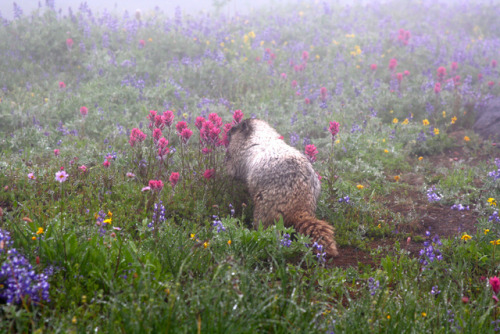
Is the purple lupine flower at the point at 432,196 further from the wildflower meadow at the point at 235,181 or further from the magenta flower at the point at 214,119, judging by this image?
the magenta flower at the point at 214,119

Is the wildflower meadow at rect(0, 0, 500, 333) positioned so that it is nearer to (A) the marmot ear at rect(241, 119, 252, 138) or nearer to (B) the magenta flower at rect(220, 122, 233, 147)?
(B) the magenta flower at rect(220, 122, 233, 147)

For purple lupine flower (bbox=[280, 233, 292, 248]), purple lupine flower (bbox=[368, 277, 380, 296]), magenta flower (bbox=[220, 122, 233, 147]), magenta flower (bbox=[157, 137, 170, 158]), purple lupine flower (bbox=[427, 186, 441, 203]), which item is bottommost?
purple lupine flower (bbox=[427, 186, 441, 203])

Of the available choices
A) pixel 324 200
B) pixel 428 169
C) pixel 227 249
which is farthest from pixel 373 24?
pixel 227 249

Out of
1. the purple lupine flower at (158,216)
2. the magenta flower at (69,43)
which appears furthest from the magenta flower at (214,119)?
the magenta flower at (69,43)

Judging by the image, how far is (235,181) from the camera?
5367mm

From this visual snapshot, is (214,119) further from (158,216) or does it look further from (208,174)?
(158,216)

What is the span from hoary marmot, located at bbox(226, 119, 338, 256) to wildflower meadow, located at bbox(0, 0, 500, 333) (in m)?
0.23

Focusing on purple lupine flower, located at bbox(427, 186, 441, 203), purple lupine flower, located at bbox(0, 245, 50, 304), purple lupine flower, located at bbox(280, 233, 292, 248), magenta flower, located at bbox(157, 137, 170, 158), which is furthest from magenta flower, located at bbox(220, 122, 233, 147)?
purple lupine flower, located at bbox(0, 245, 50, 304)

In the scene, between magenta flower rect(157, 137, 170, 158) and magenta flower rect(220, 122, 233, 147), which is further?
magenta flower rect(220, 122, 233, 147)

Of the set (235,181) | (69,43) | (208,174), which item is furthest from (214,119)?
(69,43)

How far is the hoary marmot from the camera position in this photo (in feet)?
12.8

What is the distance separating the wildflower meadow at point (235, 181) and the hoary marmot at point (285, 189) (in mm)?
226

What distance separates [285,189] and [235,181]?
1.25 metres

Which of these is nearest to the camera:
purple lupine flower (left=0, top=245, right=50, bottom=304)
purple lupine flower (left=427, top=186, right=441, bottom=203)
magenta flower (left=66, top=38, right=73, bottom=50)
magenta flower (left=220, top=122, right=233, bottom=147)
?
purple lupine flower (left=0, top=245, right=50, bottom=304)
